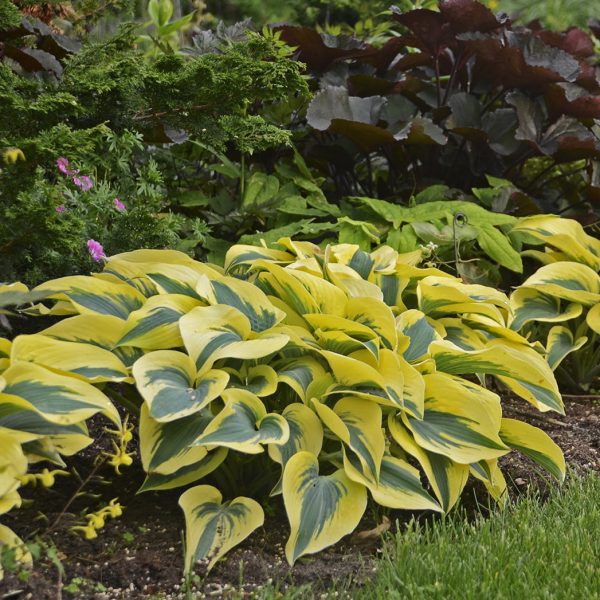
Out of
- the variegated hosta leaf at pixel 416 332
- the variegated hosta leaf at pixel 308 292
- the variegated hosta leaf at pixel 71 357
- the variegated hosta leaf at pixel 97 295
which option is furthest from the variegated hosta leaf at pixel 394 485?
the variegated hosta leaf at pixel 97 295

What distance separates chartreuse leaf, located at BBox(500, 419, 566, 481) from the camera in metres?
2.42

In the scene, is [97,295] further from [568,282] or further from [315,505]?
[568,282]

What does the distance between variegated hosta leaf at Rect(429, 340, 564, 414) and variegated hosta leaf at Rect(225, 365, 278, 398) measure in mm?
521

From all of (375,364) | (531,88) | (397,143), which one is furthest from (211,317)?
(531,88)

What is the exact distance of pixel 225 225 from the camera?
147 inches

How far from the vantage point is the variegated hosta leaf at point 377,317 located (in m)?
2.42

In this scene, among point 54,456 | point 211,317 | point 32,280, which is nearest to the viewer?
point 54,456

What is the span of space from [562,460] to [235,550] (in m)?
0.98

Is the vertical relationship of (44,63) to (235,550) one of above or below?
above

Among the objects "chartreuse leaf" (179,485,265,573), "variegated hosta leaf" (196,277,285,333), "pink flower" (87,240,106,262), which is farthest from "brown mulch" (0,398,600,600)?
"pink flower" (87,240,106,262)

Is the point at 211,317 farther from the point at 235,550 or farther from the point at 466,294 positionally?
the point at 466,294

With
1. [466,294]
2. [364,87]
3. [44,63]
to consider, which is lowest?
[466,294]

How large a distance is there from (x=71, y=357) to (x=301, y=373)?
0.60 metres

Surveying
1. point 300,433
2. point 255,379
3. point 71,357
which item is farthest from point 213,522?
point 71,357
